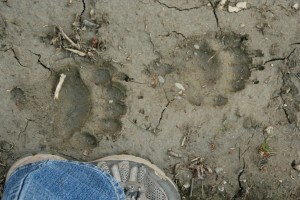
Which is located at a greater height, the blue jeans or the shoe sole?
the blue jeans

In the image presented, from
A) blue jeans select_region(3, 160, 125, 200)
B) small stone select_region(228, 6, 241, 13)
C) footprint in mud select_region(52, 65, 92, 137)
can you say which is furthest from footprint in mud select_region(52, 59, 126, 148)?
small stone select_region(228, 6, 241, 13)

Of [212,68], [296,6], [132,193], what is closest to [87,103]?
[132,193]

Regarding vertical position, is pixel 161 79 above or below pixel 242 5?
below

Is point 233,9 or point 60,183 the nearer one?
point 60,183

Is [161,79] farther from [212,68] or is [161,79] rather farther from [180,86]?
[212,68]

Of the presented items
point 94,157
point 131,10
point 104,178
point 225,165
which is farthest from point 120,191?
point 131,10

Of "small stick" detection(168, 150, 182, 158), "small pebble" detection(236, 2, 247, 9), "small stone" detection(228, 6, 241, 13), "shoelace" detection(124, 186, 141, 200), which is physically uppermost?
"small pebble" detection(236, 2, 247, 9)

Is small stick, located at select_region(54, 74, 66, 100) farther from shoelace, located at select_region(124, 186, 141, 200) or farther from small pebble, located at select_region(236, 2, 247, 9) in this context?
small pebble, located at select_region(236, 2, 247, 9)

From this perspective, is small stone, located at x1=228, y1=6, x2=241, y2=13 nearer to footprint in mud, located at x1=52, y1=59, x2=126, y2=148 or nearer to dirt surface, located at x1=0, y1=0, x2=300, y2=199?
dirt surface, located at x1=0, y1=0, x2=300, y2=199

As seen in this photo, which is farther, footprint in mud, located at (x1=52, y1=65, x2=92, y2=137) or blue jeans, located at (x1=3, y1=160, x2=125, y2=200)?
footprint in mud, located at (x1=52, y1=65, x2=92, y2=137)
